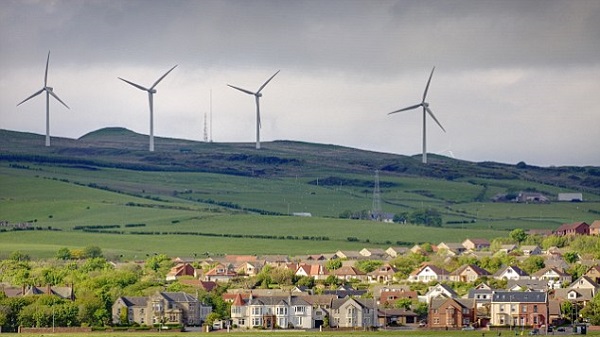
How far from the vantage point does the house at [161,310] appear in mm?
113438

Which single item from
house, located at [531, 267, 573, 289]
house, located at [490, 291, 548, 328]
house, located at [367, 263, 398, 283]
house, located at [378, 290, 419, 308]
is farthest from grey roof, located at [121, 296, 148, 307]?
house, located at [531, 267, 573, 289]

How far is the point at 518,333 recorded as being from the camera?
338 ft

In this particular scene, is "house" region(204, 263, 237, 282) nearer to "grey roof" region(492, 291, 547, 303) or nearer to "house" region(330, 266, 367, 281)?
"house" region(330, 266, 367, 281)

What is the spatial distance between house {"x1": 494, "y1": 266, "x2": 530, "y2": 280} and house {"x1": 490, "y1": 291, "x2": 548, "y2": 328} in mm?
20991

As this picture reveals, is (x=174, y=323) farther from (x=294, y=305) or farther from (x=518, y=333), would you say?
(x=518, y=333)

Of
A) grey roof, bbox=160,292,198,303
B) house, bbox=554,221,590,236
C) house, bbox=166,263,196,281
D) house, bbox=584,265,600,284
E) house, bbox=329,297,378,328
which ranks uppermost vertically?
house, bbox=554,221,590,236

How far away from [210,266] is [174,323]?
43770 mm

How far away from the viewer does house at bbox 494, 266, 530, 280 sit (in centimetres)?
13600

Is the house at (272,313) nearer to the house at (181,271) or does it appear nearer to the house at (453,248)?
the house at (181,271)

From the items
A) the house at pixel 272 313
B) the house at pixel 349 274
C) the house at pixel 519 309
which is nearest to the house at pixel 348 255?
the house at pixel 349 274

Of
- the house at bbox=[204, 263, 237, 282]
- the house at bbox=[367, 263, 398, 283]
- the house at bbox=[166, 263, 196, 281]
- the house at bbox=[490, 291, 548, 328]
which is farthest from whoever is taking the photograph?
the house at bbox=[166, 263, 196, 281]

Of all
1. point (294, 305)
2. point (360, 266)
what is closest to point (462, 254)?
point (360, 266)

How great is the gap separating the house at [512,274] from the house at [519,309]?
826 inches

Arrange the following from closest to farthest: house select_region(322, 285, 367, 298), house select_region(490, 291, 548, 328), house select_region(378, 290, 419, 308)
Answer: house select_region(490, 291, 548, 328) → house select_region(378, 290, 419, 308) → house select_region(322, 285, 367, 298)
